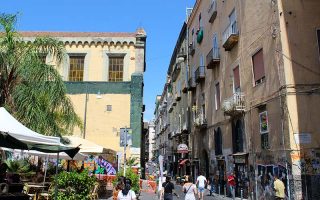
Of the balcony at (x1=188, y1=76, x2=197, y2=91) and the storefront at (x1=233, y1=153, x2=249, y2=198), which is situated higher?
the balcony at (x1=188, y1=76, x2=197, y2=91)

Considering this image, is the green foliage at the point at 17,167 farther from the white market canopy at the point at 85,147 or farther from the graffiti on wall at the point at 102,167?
the graffiti on wall at the point at 102,167

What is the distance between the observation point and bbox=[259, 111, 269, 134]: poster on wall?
17206mm

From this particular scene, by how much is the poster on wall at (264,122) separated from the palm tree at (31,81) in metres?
9.61

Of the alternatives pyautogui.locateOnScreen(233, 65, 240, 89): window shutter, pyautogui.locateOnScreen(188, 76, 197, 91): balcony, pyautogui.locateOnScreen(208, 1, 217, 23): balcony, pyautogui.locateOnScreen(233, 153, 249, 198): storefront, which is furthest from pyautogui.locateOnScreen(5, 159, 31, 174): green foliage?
pyautogui.locateOnScreen(188, 76, 197, 91): balcony

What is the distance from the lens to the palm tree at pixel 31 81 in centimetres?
1402

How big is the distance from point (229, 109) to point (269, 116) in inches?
170

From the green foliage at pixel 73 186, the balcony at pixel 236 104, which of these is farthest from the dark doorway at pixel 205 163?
the green foliage at pixel 73 186

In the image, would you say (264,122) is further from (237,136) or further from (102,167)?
(102,167)

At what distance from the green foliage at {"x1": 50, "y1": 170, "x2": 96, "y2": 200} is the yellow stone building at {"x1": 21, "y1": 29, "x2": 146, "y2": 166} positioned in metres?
19.3

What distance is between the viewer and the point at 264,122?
17.5 m

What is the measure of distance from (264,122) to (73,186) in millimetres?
10061

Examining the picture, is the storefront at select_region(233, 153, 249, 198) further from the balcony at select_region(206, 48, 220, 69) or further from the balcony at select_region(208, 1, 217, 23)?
the balcony at select_region(208, 1, 217, 23)

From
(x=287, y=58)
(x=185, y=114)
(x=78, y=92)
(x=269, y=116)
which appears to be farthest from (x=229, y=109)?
(x=185, y=114)

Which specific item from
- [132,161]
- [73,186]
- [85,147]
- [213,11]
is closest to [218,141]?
[132,161]
